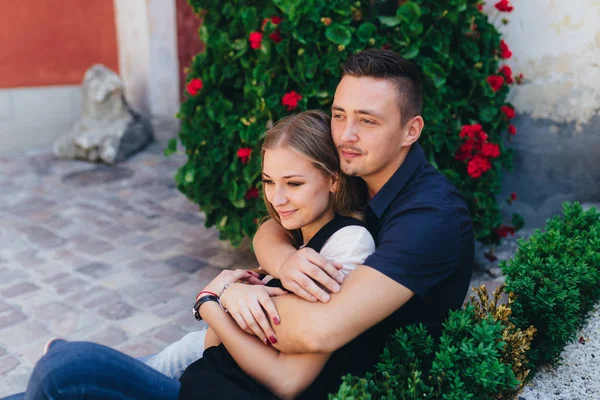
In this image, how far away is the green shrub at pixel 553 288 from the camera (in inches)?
89.7

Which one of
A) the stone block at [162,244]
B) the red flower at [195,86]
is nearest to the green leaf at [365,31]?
the red flower at [195,86]

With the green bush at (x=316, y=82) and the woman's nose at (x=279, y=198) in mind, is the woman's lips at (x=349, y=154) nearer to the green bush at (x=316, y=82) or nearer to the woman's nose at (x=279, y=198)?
the woman's nose at (x=279, y=198)

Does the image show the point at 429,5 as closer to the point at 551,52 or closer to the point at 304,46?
the point at 304,46

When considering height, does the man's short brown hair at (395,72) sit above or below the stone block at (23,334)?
above

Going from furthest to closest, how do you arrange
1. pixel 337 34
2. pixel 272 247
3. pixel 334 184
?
1. pixel 337 34
2. pixel 272 247
3. pixel 334 184

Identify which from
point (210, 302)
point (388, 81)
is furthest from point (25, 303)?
point (388, 81)

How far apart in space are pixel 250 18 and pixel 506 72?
1772 mm

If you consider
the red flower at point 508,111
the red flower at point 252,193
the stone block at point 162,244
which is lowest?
the stone block at point 162,244

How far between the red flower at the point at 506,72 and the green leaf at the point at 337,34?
1.21 metres

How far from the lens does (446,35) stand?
3512 millimetres

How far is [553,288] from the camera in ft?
7.46

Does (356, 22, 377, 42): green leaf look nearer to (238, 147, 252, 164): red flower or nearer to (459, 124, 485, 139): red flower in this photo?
(459, 124, 485, 139): red flower

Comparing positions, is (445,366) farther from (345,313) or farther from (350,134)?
(350,134)

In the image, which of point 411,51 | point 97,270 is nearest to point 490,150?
point 411,51
